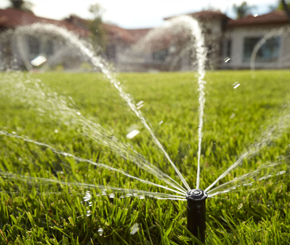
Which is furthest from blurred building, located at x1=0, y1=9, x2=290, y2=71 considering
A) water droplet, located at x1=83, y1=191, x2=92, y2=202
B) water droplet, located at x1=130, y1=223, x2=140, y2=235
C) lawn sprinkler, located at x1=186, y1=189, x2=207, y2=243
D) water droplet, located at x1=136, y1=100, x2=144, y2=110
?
lawn sprinkler, located at x1=186, y1=189, x2=207, y2=243

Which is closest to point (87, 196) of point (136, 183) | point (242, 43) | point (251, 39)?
point (136, 183)

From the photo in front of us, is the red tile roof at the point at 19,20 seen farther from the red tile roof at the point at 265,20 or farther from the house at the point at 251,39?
the red tile roof at the point at 265,20

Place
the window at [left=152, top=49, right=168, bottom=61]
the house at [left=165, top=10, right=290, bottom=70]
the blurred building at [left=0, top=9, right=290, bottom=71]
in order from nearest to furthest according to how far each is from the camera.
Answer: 1. the blurred building at [left=0, top=9, right=290, bottom=71]
2. the house at [left=165, top=10, right=290, bottom=70]
3. the window at [left=152, top=49, right=168, bottom=61]

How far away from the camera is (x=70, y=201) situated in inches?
54.2

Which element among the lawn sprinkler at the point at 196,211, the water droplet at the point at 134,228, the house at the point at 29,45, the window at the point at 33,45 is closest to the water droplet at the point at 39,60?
the house at the point at 29,45

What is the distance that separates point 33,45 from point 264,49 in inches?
681

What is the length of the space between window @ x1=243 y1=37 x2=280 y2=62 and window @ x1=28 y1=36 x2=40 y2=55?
15573 mm

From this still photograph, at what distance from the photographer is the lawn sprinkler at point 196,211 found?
2.90 feet

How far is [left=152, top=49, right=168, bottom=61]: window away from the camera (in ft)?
72.3

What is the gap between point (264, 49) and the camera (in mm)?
19484

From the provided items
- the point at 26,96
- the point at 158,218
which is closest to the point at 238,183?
the point at 158,218

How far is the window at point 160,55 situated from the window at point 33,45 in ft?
30.6

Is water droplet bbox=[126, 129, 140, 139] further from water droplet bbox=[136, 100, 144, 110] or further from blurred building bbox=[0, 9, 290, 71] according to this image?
blurred building bbox=[0, 9, 290, 71]

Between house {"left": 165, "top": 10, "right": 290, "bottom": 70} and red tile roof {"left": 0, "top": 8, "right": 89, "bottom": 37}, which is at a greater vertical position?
red tile roof {"left": 0, "top": 8, "right": 89, "bottom": 37}
